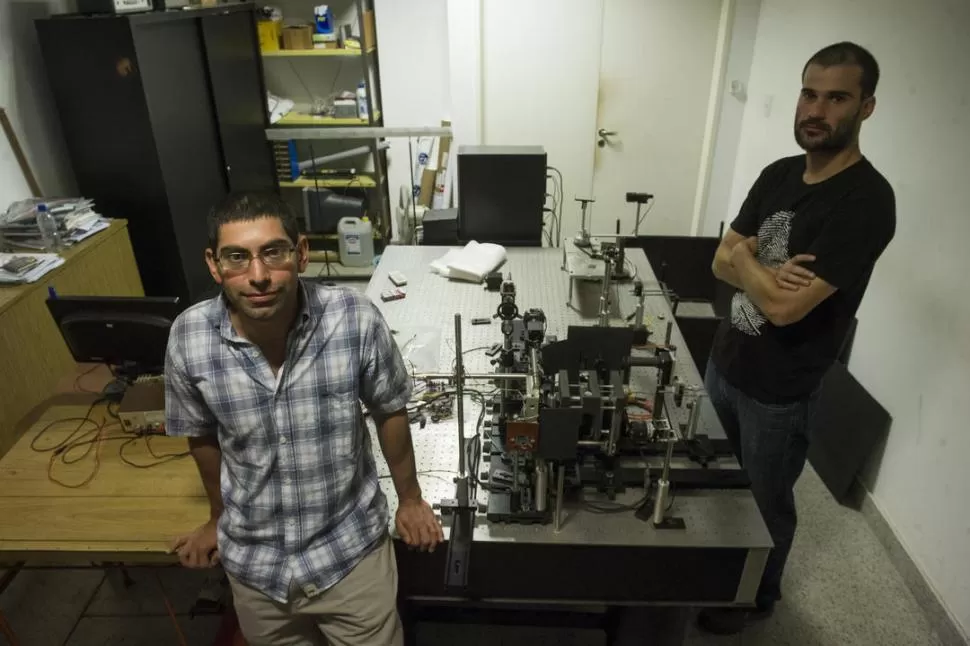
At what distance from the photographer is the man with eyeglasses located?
50.9 inches

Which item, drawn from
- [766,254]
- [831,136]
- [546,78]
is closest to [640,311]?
[766,254]

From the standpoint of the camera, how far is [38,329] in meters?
2.48

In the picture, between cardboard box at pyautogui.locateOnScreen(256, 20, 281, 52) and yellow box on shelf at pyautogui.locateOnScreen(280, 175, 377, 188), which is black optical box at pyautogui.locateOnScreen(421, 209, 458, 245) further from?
cardboard box at pyautogui.locateOnScreen(256, 20, 281, 52)

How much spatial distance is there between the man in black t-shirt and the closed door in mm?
2472

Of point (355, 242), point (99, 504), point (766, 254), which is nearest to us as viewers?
point (99, 504)

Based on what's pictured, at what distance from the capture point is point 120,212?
312 cm

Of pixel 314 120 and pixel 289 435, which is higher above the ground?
pixel 314 120

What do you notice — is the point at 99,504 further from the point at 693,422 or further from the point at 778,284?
the point at 778,284

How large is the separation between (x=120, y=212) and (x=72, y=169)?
37cm

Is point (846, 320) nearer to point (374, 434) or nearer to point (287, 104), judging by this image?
point (374, 434)

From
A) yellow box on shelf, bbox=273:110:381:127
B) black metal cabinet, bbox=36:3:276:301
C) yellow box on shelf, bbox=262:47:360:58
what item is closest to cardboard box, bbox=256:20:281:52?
yellow box on shelf, bbox=262:47:360:58

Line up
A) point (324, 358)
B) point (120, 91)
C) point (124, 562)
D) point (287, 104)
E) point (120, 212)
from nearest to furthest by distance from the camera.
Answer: point (324, 358) < point (124, 562) < point (120, 91) < point (120, 212) < point (287, 104)

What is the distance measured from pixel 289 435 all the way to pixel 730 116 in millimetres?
3602

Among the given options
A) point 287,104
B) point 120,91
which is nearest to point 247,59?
point 287,104
